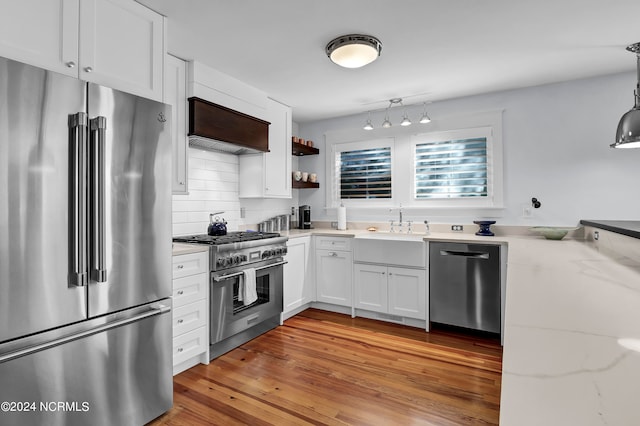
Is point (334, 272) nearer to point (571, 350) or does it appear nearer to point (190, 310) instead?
point (190, 310)

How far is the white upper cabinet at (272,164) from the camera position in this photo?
364cm

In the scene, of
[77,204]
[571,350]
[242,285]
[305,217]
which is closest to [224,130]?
[242,285]

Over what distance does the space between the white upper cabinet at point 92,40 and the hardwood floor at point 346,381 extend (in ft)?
6.43

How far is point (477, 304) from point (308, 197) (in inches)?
102

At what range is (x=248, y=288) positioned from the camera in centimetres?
292

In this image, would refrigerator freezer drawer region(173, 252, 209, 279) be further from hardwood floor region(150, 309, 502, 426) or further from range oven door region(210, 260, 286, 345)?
hardwood floor region(150, 309, 502, 426)

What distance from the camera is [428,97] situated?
3.72 metres

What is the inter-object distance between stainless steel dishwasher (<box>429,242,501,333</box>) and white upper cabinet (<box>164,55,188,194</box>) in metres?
2.41

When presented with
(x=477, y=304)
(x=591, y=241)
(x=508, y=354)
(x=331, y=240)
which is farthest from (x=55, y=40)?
(x=591, y=241)

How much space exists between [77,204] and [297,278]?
248 centimetres

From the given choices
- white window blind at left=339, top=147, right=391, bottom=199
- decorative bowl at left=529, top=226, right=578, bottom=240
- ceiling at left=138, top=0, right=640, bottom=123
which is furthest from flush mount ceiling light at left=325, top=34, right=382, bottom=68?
decorative bowl at left=529, top=226, right=578, bottom=240

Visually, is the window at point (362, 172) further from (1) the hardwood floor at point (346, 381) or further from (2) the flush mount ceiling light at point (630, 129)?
(2) the flush mount ceiling light at point (630, 129)

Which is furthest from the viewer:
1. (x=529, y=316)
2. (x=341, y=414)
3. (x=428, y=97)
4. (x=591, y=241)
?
(x=428, y=97)

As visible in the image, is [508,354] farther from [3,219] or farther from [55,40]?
[55,40]
